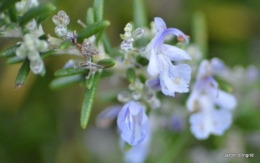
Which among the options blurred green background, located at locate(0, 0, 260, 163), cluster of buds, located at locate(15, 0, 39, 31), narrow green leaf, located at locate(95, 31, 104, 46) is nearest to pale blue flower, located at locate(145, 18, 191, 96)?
narrow green leaf, located at locate(95, 31, 104, 46)

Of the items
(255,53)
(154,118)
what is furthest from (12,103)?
(255,53)

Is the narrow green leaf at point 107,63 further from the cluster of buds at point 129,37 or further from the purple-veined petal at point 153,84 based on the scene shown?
the purple-veined petal at point 153,84

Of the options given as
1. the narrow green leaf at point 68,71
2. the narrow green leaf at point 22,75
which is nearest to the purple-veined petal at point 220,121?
the narrow green leaf at point 68,71

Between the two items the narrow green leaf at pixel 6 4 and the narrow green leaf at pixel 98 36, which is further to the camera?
the narrow green leaf at pixel 98 36

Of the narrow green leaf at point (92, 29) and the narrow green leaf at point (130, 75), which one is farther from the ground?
the narrow green leaf at point (92, 29)

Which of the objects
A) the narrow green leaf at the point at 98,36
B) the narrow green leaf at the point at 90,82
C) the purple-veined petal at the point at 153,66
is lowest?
the narrow green leaf at the point at 90,82

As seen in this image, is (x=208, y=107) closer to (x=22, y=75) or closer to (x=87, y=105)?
(x=87, y=105)
